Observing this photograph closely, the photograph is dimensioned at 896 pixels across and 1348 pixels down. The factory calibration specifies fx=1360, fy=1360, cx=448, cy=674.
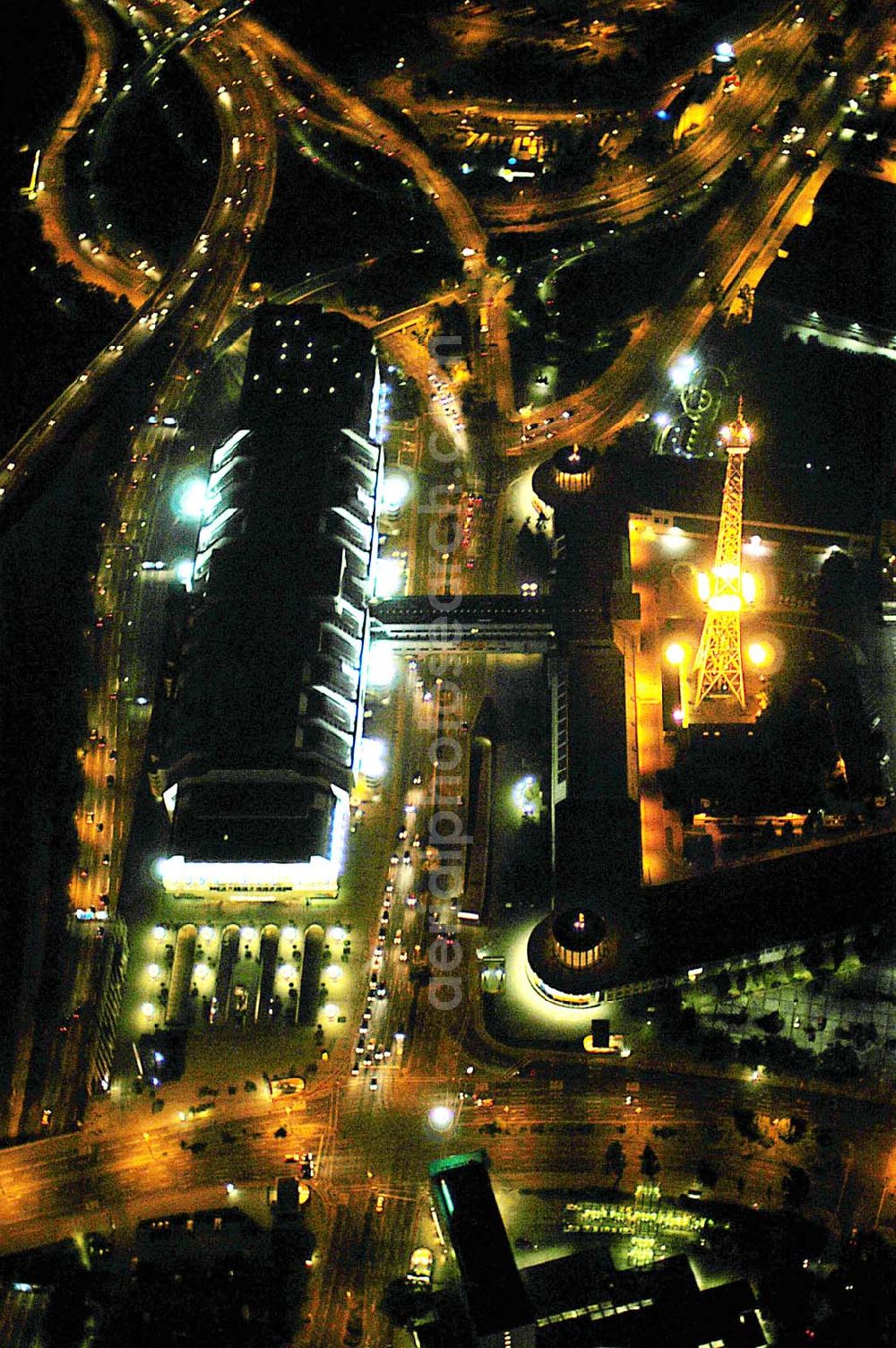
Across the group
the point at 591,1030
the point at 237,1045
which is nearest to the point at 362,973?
the point at 237,1045

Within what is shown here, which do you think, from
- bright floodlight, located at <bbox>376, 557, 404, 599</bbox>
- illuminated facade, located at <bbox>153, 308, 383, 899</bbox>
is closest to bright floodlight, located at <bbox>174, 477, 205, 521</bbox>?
illuminated facade, located at <bbox>153, 308, 383, 899</bbox>

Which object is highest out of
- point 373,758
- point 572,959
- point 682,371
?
point 682,371

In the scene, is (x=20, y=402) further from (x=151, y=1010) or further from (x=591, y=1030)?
(x=591, y=1030)

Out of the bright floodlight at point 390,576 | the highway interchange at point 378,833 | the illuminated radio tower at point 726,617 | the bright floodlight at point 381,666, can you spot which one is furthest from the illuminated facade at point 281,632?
the illuminated radio tower at point 726,617

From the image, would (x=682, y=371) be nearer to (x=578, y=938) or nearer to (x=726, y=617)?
(x=726, y=617)

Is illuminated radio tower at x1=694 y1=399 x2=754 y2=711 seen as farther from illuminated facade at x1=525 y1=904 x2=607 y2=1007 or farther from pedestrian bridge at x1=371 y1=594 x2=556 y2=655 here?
illuminated facade at x1=525 y1=904 x2=607 y2=1007

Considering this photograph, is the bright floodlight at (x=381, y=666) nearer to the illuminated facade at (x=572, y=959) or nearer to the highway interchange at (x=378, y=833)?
the highway interchange at (x=378, y=833)

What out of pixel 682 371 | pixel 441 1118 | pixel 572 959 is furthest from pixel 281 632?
pixel 682 371
